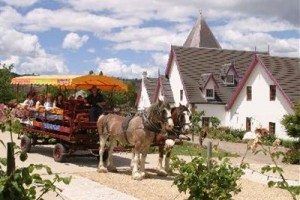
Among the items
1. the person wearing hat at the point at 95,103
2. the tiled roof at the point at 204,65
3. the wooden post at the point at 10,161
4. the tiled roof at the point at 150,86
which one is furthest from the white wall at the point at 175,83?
the wooden post at the point at 10,161

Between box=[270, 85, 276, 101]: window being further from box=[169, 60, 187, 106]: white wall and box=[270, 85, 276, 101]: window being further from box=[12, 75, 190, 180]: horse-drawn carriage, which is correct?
box=[12, 75, 190, 180]: horse-drawn carriage

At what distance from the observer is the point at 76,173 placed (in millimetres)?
14531

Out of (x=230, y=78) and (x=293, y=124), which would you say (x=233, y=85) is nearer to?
(x=230, y=78)

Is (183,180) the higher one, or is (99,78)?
(99,78)

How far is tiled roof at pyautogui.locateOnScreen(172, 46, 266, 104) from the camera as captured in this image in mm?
45125

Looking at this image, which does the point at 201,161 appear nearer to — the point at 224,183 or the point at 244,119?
the point at 224,183

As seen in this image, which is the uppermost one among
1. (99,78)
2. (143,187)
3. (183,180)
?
(99,78)

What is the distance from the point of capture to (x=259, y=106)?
1539 inches

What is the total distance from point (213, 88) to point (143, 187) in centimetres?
3306

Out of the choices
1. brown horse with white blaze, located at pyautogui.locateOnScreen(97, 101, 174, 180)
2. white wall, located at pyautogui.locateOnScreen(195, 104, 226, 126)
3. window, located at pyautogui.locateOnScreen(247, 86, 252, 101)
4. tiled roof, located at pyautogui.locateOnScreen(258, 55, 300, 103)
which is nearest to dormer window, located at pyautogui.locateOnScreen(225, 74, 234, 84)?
white wall, located at pyautogui.locateOnScreen(195, 104, 226, 126)

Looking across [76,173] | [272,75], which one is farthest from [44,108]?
[272,75]

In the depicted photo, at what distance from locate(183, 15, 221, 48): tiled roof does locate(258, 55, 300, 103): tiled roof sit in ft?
56.1

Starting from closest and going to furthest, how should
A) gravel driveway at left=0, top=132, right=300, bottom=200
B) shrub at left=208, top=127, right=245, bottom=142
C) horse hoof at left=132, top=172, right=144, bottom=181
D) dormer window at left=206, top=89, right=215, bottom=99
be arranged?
gravel driveway at left=0, top=132, right=300, bottom=200
horse hoof at left=132, top=172, right=144, bottom=181
shrub at left=208, top=127, right=245, bottom=142
dormer window at left=206, top=89, right=215, bottom=99

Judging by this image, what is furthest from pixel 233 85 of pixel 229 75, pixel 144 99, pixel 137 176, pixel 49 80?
pixel 137 176
